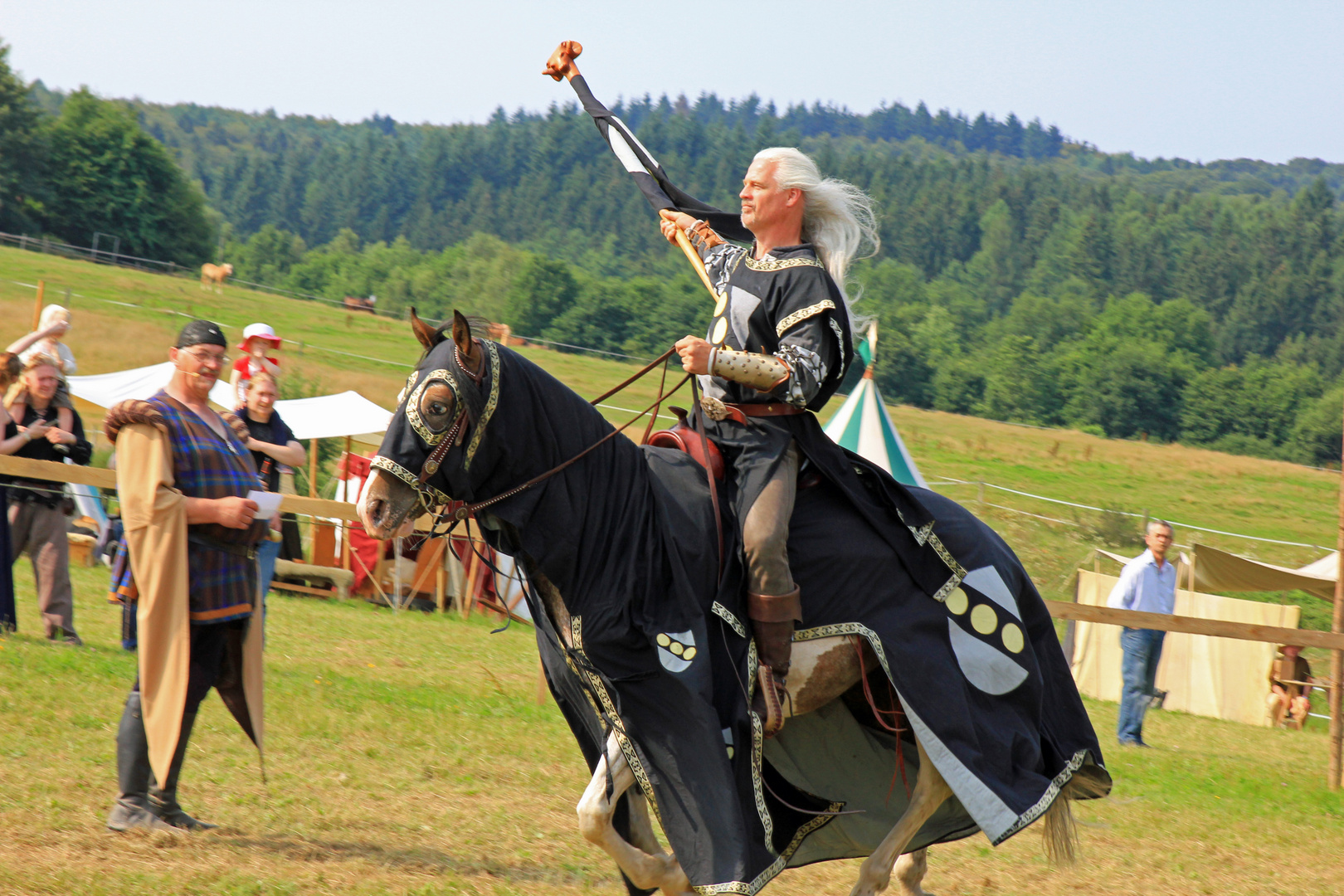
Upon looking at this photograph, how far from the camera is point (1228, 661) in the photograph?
13680mm

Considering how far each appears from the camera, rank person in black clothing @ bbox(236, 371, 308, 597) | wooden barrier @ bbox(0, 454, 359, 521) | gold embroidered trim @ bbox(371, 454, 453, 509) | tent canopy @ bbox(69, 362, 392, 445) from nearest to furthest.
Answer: gold embroidered trim @ bbox(371, 454, 453, 509) < wooden barrier @ bbox(0, 454, 359, 521) < person in black clothing @ bbox(236, 371, 308, 597) < tent canopy @ bbox(69, 362, 392, 445)

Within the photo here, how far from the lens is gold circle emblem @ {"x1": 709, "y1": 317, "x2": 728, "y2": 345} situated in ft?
Answer: 13.1

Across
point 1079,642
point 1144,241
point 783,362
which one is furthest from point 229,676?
point 1144,241

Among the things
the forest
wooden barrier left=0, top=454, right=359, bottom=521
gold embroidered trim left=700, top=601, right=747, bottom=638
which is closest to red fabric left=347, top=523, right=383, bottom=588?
wooden barrier left=0, top=454, right=359, bottom=521

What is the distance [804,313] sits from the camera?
3.83 meters

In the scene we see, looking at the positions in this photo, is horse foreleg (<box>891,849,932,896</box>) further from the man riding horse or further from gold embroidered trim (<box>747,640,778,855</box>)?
the man riding horse

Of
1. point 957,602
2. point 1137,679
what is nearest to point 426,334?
point 957,602

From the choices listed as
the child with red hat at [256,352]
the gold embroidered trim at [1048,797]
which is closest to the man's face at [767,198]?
the gold embroidered trim at [1048,797]

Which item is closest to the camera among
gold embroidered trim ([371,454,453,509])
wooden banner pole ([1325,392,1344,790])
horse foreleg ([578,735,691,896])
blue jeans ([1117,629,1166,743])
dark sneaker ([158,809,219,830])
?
gold embroidered trim ([371,454,453,509])

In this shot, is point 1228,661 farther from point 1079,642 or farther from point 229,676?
point 229,676

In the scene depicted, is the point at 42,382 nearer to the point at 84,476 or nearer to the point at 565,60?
the point at 84,476

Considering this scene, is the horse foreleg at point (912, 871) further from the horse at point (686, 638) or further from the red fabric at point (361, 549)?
the red fabric at point (361, 549)

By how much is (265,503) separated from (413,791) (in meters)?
1.93

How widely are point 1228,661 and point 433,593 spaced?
914 centimetres
